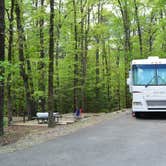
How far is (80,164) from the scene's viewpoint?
7699 millimetres

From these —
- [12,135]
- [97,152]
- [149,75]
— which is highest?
[149,75]

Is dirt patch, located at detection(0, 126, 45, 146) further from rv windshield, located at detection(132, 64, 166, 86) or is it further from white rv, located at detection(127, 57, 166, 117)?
rv windshield, located at detection(132, 64, 166, 86)

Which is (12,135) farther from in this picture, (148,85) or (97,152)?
(148,85)

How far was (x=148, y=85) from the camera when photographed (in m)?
18.2

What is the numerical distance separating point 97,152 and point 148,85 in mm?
9630

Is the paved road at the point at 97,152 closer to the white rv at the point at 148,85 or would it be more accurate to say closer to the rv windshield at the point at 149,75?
the white rv at the point at 148,85

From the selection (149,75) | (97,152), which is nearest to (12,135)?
(97,152)

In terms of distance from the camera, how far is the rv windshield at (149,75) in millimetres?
18359

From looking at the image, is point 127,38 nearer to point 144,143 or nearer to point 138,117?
point 138,117

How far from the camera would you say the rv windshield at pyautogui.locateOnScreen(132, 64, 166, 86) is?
1836 centimetres

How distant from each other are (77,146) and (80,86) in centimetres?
2567

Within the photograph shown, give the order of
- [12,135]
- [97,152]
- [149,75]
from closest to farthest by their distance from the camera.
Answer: [97,152] < [12,135] < [149,75]

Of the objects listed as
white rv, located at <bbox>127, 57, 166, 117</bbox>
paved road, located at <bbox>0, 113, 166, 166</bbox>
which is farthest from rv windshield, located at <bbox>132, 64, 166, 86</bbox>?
paved road, located at <bbox>0, 113, 166, 166</bbox>

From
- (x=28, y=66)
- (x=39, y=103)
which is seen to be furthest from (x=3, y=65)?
(x=39, y=103)
